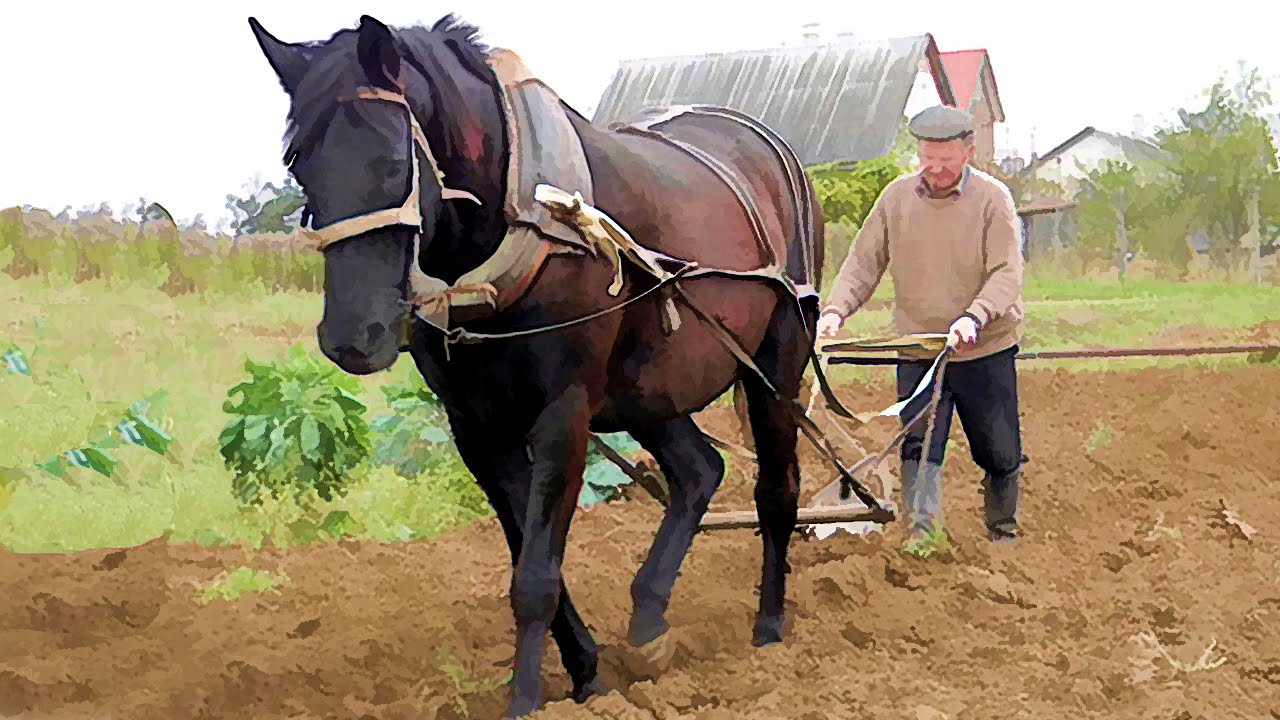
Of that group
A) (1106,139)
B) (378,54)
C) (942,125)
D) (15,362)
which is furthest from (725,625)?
(1106,139)

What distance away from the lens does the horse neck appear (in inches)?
130

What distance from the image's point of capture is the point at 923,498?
5891 mm

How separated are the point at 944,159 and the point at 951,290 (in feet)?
1.86

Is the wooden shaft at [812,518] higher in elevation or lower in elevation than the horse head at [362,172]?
lower

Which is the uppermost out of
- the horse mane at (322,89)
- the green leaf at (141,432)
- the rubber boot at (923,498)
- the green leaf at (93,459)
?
the horse mane at (322,89)

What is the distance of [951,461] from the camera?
8242 mm

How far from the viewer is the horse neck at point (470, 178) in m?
3.31

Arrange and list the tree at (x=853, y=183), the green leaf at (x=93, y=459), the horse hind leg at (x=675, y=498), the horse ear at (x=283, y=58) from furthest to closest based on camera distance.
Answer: the tree at (x=853, y=183) < the green leaf at (x=93, y=459) < the horse hind leg at (x=675, y=498) < the horse ear at (x=283, y=58)

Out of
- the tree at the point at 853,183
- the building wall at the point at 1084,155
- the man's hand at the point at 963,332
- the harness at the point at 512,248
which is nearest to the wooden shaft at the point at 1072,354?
the man's hand at the point at 963,332

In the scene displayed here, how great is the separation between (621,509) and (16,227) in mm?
5975

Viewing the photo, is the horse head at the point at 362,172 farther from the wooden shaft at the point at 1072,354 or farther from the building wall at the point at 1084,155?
the building wall at the point at 1084,155

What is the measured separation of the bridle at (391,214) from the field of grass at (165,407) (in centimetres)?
290

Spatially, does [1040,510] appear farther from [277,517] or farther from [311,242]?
[311,242]

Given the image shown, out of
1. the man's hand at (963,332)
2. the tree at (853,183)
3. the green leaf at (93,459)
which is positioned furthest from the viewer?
the tree at (853,183)
